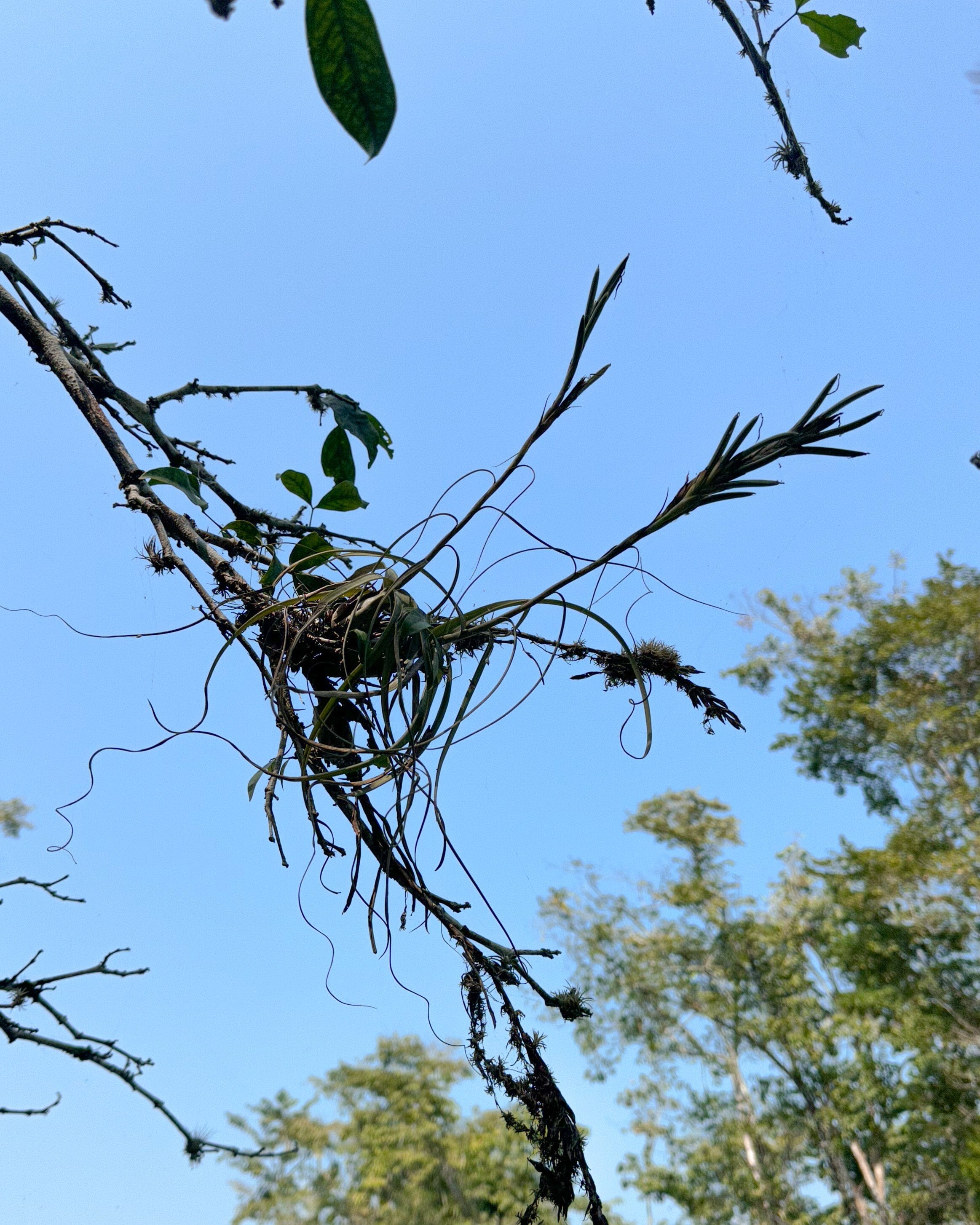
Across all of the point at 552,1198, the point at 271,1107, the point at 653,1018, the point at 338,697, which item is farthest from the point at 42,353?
the point at 653,1018

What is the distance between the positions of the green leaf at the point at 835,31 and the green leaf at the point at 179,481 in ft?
1.75

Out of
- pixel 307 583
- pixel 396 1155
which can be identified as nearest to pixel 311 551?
pixel 307 583

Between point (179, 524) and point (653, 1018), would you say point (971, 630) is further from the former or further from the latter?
point (179, 524)

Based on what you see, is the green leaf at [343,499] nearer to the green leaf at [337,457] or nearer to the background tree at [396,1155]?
the green leaf at [337,457]

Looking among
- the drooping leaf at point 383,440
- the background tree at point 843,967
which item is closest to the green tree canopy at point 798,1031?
the background tree at point 843,967

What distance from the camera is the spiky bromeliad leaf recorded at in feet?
1.80

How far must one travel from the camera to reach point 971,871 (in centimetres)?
617

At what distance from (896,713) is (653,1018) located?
3.58 m

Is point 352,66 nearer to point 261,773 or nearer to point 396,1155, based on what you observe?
point 261,773

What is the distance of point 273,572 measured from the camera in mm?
612

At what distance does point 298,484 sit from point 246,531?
11 cm

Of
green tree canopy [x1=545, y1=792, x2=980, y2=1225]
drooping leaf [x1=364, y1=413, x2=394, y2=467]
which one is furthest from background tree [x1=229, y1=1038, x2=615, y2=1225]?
drooping leaf [x1=364, y1=413, x2=394, y2=467]

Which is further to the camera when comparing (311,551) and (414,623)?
(311,551)

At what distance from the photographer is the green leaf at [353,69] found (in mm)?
219
